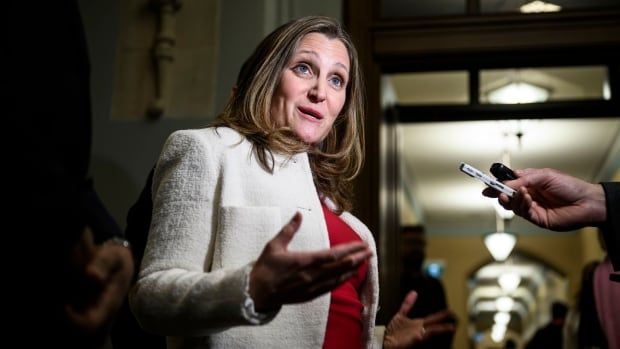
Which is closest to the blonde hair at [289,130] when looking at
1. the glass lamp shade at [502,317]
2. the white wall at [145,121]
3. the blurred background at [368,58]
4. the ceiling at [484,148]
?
the blurred background at [368,58]

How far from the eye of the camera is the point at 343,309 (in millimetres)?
1605

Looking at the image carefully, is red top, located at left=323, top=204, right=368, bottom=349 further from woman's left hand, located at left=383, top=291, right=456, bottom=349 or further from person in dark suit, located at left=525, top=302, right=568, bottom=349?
person in dark suit, located at left=525, top=302, right=568, bottom=349

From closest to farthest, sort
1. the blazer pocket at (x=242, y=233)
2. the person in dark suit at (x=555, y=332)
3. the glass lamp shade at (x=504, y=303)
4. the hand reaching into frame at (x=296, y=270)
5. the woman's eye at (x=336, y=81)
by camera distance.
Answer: the hand reaching into frame at (x=296, y=270)
the blazer pocket at (x=242, y=233)
the woman's eye at (x=336, y=81)
the person in dark suit at (x=555, y=332)
the glass lamp shade at (x=504, y=303)

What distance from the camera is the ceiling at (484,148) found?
780cm

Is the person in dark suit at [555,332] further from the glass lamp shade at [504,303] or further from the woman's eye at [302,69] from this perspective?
the glass lamp shade at [504,303]

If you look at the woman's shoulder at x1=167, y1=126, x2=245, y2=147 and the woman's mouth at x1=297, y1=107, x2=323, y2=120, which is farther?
the woman's mouth at x1=297, y1=107, x2=323, y2=120

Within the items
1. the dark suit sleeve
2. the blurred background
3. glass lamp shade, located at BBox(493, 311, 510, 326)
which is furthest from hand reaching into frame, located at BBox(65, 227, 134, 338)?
glass lamp shade, located at BBox(493, 311, 510, 326)

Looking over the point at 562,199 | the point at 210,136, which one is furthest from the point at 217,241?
the point at 562,199

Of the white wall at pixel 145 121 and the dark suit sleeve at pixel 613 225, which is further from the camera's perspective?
the white wall at pixel 145 121

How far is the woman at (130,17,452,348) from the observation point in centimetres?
125

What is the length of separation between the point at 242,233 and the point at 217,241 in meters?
0.05

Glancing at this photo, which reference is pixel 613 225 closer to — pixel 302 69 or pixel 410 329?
pixel 410 329

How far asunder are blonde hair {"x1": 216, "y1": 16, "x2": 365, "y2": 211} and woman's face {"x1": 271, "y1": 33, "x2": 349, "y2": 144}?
2 centimetres

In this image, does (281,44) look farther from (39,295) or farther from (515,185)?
(39,295)
